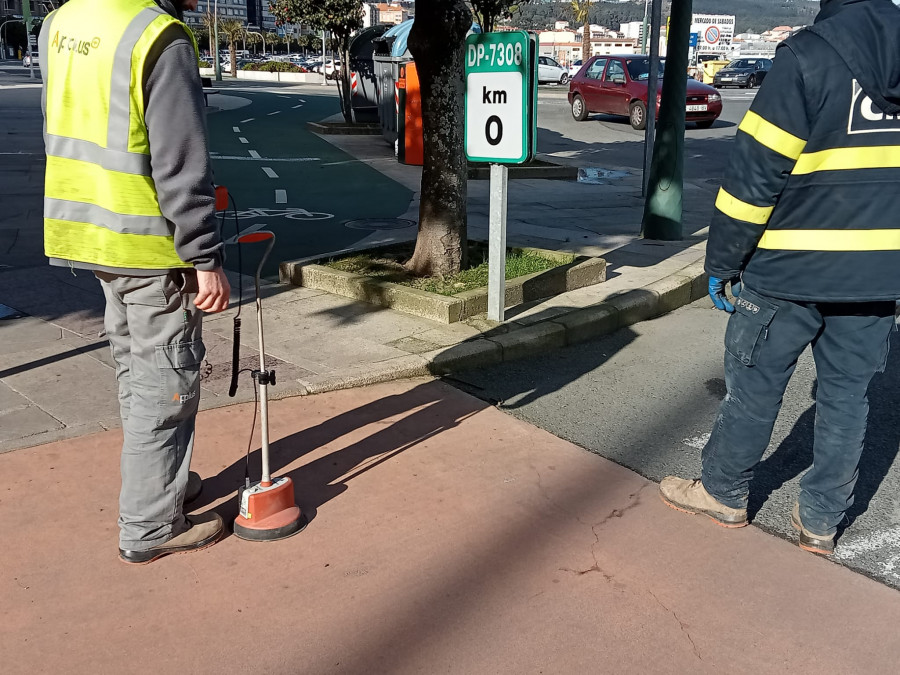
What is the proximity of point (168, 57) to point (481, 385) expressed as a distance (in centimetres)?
283

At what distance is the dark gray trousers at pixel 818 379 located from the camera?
317cm

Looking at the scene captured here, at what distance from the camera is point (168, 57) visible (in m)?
2.75

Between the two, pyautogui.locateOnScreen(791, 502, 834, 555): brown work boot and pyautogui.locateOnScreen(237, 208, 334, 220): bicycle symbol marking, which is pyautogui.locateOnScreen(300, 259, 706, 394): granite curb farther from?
→ pyautogui.locateOnScreen(237, 208, 334, 220): bicycle symbol marking

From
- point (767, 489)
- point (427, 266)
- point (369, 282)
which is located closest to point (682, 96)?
point (427, 266)

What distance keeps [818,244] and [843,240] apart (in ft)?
0.26

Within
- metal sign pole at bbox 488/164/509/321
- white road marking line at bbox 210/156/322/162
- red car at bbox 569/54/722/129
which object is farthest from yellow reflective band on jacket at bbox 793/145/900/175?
red car at bbox 569/54/722/129

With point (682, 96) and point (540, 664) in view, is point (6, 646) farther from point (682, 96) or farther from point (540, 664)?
point (682, 96)

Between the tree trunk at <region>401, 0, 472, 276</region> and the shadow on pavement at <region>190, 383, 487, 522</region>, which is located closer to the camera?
the shadow on pavement at <region>190, 383, 487, 522</region>

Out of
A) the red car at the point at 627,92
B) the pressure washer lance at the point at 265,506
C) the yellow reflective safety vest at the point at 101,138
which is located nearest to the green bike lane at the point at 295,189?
the pressure washer lance at the point at 265,506

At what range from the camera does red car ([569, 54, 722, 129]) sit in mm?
21853

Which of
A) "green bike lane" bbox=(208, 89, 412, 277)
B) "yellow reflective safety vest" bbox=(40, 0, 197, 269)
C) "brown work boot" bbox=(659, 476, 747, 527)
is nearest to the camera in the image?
"yellow reflective safety vest" bbox=(40, 0, 197, 269)

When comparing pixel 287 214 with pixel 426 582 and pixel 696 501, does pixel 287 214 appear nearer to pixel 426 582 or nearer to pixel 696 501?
pixel 696 501

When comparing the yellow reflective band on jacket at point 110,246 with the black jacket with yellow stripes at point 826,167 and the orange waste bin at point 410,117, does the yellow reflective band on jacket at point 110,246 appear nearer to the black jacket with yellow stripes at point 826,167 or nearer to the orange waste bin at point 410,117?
the black jacket with yellow stripes at point 826,167

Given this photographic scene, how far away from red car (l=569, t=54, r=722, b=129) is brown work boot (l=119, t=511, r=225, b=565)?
19.5 metres
